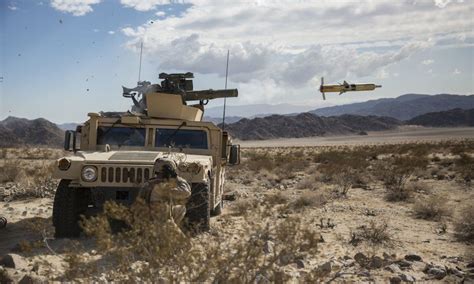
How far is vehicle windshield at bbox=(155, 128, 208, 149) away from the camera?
8.31m

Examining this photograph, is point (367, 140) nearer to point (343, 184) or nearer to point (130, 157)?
point (343, 184)

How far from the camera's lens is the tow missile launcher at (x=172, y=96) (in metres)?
8.72

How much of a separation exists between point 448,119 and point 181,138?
113 metres

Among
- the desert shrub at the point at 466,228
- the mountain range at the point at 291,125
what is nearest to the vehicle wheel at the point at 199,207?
the desert shrub at the point at 466,228

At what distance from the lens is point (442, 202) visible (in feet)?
36.5

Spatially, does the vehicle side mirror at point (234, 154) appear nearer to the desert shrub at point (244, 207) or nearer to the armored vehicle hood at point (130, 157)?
the desert shrub at point (244, 207)

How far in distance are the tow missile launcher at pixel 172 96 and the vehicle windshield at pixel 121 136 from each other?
21.2 inches

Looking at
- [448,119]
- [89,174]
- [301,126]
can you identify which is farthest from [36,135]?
[448,119]

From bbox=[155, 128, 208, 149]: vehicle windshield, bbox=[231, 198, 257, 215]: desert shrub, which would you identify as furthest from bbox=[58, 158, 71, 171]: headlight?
bbox=[231, 198, 257, 215]: desert shrub

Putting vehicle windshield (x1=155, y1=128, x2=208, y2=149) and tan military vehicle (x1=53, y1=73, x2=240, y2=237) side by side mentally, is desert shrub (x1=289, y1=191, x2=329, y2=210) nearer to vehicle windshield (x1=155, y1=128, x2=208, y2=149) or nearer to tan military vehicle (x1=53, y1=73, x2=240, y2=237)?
tan military vehicle (x1=53, y1=73, x2=240, y2=237)

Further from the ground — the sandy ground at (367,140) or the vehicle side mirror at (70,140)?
the vehicle side mirror at (70,140)

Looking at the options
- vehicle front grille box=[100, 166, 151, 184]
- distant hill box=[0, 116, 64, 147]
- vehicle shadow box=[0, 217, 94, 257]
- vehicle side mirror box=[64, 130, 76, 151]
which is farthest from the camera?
distant hill box=[0, 116, 64, 147]

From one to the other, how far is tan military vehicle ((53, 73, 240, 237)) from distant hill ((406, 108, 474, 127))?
357 ft

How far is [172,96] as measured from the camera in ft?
28.5
